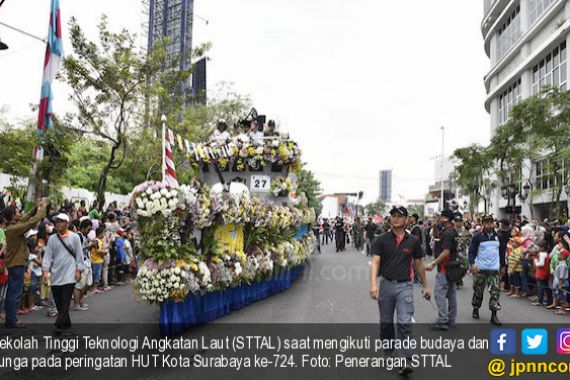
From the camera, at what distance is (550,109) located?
1941cm

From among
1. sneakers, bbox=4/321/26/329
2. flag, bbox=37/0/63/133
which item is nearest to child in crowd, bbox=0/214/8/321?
sneakers, bbox=4/321/26/329

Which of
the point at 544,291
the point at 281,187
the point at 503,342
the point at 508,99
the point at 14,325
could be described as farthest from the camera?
the point at 508,99

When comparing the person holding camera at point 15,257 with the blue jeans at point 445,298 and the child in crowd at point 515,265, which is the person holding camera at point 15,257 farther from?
the child in crowd at point 515,265

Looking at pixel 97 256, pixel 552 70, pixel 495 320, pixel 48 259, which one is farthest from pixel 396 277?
pixel 552 70

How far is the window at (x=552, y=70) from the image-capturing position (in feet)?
82.5

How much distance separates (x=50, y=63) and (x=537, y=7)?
1168 inches

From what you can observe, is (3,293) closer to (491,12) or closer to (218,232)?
(218,232)

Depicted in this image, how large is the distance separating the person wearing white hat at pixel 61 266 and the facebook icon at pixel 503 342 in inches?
256

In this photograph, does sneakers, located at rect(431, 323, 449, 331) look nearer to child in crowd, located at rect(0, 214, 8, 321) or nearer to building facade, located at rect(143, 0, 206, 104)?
child in crowd, located at rect(0, 214, 8, 321)

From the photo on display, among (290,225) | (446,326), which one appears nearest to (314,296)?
(290,225)

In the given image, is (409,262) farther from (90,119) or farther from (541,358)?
(90,119)

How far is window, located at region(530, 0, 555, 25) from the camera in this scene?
27430 mm

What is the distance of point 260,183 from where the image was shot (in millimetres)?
12016

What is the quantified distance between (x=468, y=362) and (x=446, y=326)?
1.64 meters
